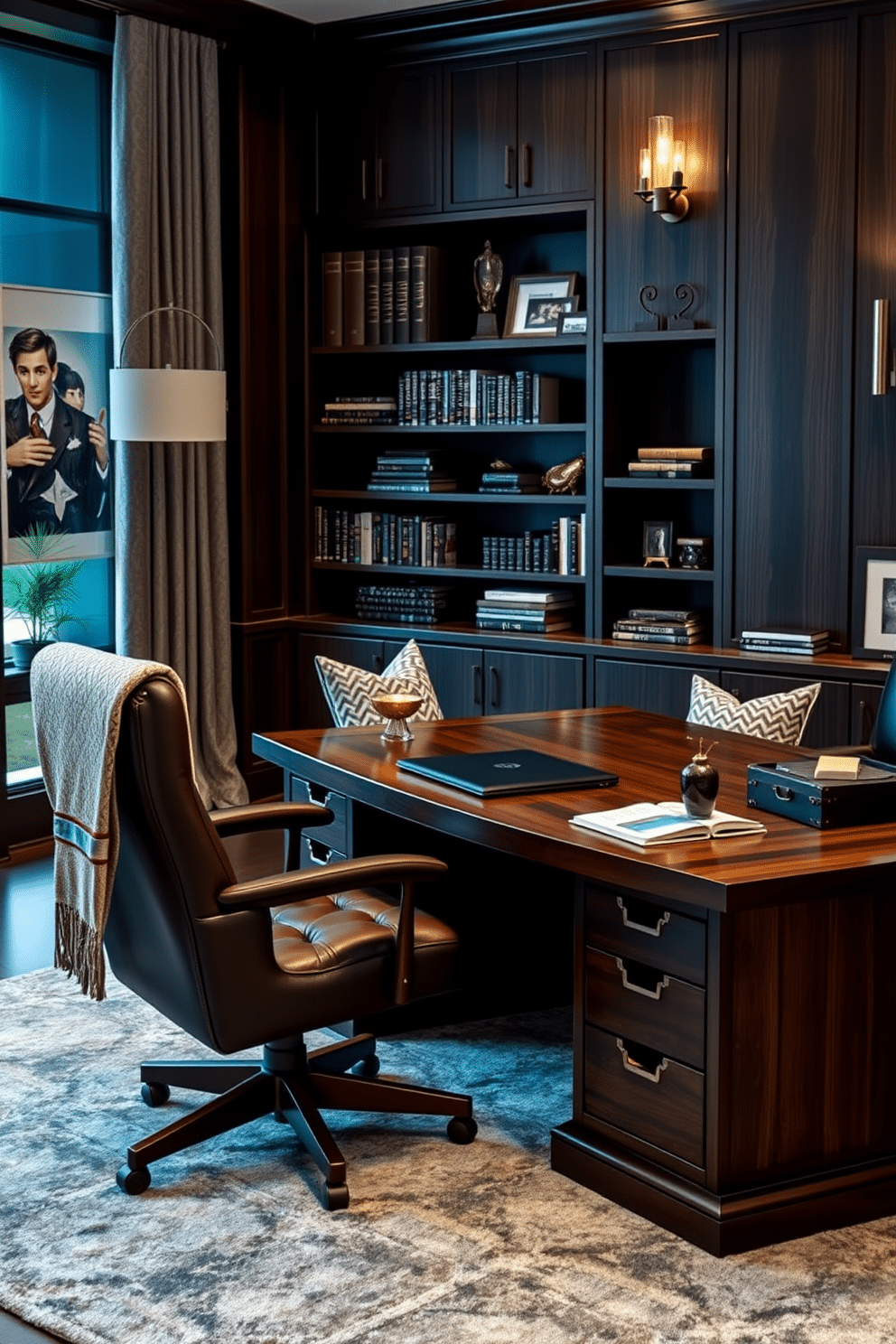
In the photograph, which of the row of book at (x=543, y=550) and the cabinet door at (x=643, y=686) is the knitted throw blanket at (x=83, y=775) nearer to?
the cabinet door at (x=643, y=686)

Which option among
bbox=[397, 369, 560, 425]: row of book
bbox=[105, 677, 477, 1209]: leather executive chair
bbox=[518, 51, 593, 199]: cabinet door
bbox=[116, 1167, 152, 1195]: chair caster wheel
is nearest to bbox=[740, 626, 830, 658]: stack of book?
bbox=[397, 369, 560, 425]: row of book

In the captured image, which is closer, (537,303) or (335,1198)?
(335,1198)

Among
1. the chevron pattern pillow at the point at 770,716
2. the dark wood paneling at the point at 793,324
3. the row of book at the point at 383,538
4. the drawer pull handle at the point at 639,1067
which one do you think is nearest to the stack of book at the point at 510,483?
the row of book at the point at 383,538

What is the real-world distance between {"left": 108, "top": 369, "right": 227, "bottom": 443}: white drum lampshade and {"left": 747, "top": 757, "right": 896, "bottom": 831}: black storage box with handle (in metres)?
2.81

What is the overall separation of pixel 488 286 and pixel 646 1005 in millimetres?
3751

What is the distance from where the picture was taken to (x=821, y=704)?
17.0 feet

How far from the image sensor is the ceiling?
583cm

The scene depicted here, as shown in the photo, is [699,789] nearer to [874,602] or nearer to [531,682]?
[874,602]

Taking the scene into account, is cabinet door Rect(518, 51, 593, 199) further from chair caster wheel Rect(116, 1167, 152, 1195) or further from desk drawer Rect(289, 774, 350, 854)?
chair caster wheel Rect(116, 1167, 152, 1195)

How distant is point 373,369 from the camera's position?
22.0ft

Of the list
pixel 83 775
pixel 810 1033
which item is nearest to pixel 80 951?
pixel 83 775

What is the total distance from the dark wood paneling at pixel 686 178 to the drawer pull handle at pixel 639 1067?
313cm

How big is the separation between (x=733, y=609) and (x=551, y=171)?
1701 millimetres

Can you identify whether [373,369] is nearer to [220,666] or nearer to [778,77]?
[220,666]
